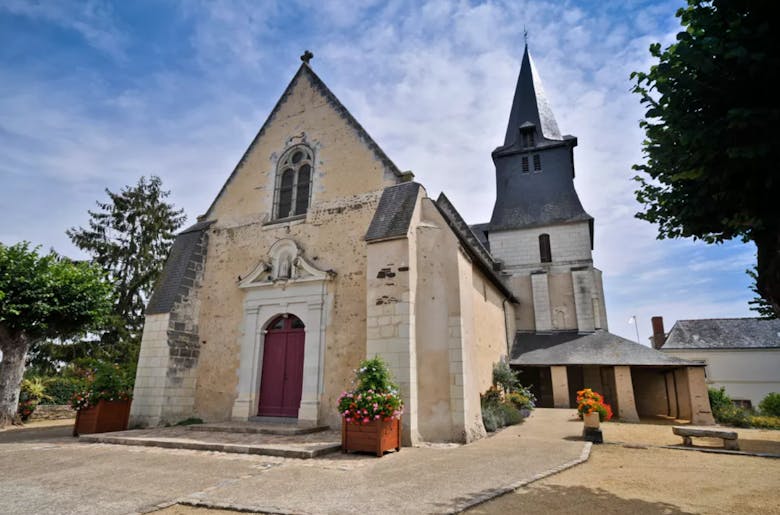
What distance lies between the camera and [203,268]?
1143 centimetres

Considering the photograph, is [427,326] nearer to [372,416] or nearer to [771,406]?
[372,416]

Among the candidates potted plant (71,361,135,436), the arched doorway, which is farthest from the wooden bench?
potted plant (71,361,135,436)

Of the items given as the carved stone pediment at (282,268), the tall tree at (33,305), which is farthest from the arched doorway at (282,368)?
the tall tree at (33,305)

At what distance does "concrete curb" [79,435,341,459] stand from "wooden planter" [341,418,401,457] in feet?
1.06

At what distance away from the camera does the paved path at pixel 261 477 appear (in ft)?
13.3

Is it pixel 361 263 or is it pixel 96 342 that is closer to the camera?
pixel 361 263

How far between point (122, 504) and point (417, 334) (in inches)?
208

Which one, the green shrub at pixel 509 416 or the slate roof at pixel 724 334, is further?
the slate roof at pixel 724 334

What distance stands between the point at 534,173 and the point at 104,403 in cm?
2058

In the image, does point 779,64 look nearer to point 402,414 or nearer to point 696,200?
point 696,200

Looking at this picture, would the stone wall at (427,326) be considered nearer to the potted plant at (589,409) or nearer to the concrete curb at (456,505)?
the potted plant at (589,409)

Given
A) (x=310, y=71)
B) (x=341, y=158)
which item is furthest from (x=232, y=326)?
(x=310, y=71)

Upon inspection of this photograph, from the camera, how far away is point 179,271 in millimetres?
10977

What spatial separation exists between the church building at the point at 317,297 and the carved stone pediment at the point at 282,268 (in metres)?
0.03
